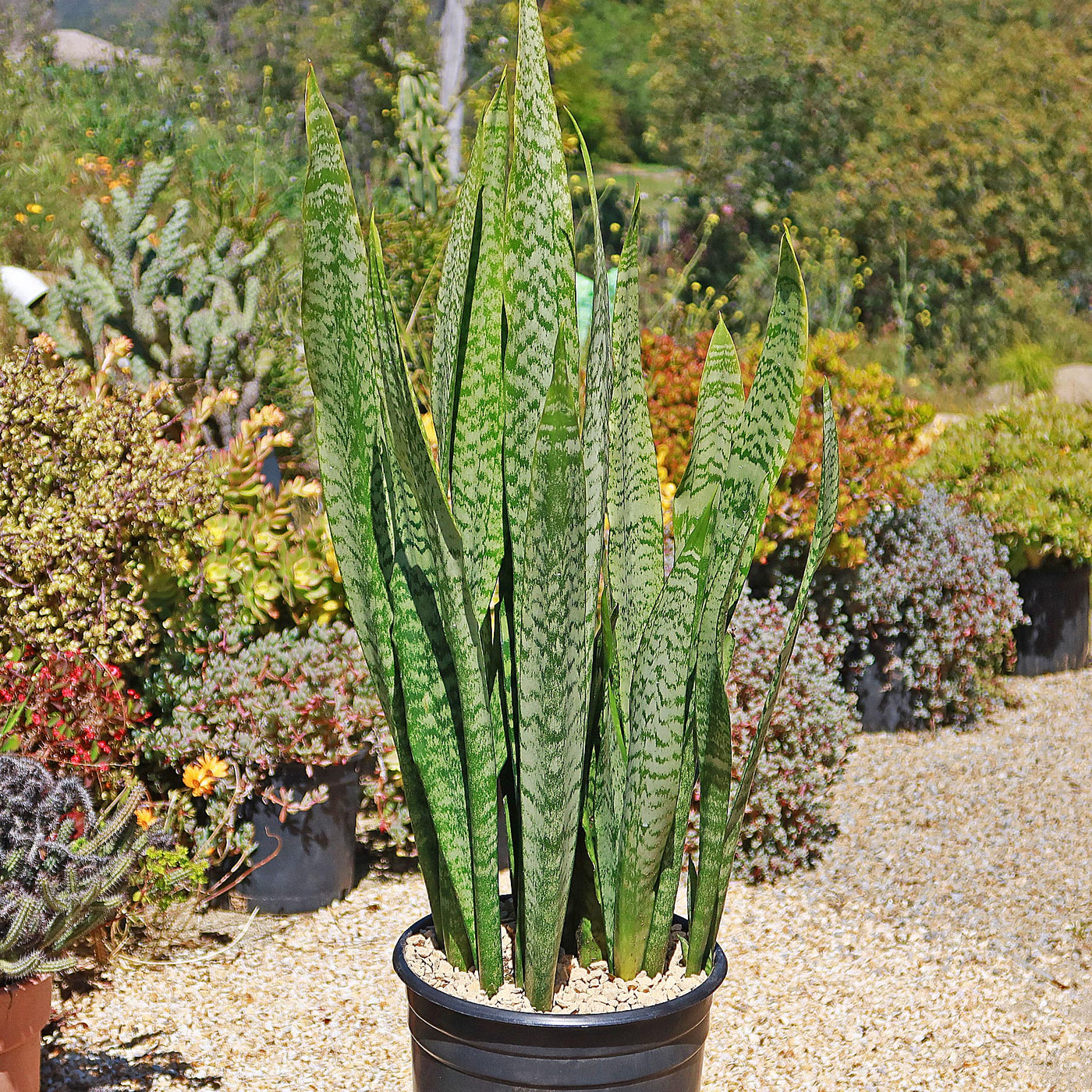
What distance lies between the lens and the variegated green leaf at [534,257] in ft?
4.09

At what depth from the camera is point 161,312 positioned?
3967 mm

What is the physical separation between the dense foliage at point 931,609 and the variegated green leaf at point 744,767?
2846 mm

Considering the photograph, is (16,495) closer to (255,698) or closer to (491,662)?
(255,698)

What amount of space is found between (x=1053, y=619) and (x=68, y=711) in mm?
4279

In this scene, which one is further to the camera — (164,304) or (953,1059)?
(164,304)

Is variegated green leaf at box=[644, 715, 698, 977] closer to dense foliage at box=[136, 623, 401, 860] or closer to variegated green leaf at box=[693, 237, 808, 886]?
variegated green leaf at box=[693, 237, 808, 886]

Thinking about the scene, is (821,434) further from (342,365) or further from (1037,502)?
(342,365)

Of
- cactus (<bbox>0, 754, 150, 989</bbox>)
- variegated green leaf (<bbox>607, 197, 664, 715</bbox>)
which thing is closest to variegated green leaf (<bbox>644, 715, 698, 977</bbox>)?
variegated green leaf (<bbox>607, 197, 664, 715</bbox>)

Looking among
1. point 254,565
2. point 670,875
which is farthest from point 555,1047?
point 254,565

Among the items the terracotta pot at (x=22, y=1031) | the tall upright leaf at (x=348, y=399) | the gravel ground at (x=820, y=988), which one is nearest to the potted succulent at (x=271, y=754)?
the gravel ground at (x=820, y=988)

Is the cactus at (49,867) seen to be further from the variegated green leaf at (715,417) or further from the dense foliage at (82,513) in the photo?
the variegated green leaf at (715,417)

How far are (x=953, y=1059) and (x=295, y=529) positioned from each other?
2.17 m

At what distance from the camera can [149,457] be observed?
2.64m

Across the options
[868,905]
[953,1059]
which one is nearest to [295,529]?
[868,905]
